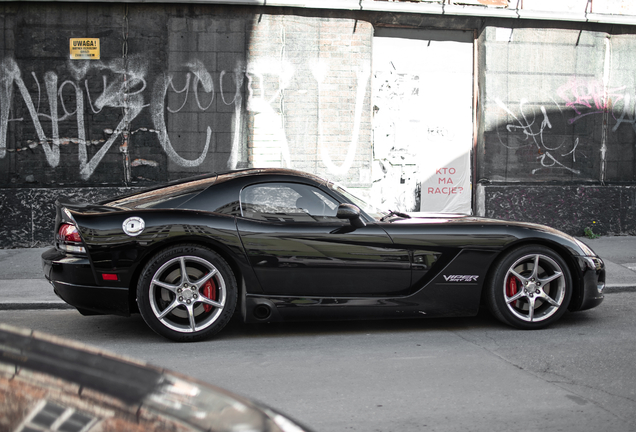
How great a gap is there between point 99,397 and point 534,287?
4179mm

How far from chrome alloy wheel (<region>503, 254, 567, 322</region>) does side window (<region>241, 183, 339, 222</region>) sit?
1.51 metres

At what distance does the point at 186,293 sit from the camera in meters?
4.50

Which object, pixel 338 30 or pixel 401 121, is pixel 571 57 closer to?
pixel 401 121

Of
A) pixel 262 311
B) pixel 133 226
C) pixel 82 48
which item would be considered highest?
pixel 82 48

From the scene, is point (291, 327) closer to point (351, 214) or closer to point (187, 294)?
point (187, 294)

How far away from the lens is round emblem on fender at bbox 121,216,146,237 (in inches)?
176

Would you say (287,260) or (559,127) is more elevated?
(559,127)

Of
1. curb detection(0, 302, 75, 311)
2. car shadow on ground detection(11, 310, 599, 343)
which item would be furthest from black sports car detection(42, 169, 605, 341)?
curb detection(0, 302, 75, 311)

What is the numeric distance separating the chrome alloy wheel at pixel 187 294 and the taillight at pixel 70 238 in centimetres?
60

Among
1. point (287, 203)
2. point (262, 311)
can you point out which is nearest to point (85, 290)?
point (262, 311)

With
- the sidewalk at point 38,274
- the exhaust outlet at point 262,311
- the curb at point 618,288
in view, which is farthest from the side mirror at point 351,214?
the curb at point 618,288

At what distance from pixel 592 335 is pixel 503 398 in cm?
182

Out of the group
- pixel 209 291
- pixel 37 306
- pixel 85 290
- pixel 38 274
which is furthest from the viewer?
pixel 38 274

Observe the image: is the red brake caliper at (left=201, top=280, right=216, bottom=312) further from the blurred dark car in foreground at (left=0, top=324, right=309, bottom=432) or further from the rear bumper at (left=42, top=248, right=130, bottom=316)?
the blurred dark car in foreground at (left=0, top=324, right=309, bottom=432)
